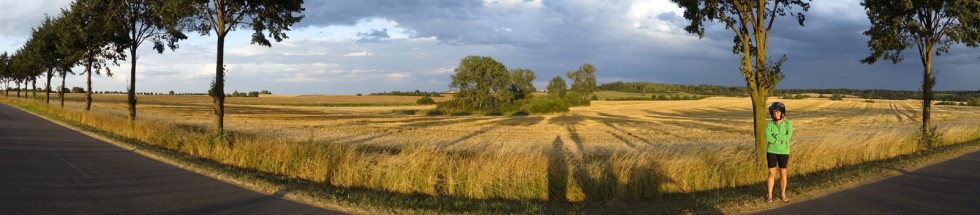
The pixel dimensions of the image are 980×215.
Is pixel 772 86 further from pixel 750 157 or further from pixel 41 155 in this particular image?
pixel 41 155

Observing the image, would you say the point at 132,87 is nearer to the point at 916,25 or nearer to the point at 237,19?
the point at 237,19

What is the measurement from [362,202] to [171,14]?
12.6m

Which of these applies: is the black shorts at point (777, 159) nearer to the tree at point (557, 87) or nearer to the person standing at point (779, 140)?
the person standing at point (779, 140)

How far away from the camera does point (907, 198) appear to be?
331 inches

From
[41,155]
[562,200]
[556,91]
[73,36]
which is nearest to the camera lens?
[562,200]

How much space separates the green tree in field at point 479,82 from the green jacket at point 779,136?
227 feet

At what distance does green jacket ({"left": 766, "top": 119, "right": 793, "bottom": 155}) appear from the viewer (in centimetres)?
Result: 841

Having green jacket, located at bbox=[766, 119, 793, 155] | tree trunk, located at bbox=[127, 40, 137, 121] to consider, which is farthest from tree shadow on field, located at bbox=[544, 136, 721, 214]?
tree trunk, located at bbox=[127, 40, 137, 121]

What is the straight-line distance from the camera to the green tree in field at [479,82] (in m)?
78.5

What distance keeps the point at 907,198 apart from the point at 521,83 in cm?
8452

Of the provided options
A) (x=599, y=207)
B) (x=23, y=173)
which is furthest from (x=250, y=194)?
(x=599, y=207)

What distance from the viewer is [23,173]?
31.5 feet

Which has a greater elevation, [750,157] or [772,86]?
[772,86]

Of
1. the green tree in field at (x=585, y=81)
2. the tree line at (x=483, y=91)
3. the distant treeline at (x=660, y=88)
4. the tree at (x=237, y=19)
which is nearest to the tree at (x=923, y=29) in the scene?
the tree at (x=237, y=19)
